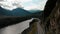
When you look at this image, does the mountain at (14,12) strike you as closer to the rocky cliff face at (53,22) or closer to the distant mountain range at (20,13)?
the distant mountain range at (20,13)

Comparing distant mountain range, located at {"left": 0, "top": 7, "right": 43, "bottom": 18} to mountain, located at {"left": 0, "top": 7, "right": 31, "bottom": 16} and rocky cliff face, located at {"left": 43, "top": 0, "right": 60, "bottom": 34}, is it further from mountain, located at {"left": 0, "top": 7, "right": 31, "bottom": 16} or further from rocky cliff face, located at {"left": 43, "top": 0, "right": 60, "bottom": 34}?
rocky cliff face, located at {"left": 43, "top": 0, "right": 60, "bottom": 34}

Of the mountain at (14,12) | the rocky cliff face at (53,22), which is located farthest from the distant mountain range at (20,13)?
the rocky cliff face at (53,22)

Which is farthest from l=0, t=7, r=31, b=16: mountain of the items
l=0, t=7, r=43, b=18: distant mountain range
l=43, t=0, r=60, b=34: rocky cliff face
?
l=43, t=0, r=60, b=34: rocky cliff face

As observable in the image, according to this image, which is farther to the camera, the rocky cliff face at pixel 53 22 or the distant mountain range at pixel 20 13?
the distant mountain range at pixel 20 13

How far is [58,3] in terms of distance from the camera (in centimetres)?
59

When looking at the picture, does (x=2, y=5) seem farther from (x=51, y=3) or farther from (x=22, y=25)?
(x=51, y=3)

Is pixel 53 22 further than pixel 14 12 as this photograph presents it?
No

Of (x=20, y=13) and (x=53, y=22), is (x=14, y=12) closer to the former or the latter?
(x=20, y=13)

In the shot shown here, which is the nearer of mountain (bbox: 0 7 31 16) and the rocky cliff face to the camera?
the rocky cliff face

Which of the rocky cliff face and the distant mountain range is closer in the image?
the rocky cliff face

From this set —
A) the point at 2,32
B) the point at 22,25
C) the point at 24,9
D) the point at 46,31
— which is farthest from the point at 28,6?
the point at 46,31

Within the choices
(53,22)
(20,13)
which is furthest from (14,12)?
(53,22)

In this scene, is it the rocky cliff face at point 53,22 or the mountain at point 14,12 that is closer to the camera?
the rocky cliff face at point 53,22

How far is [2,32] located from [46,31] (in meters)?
0.65
